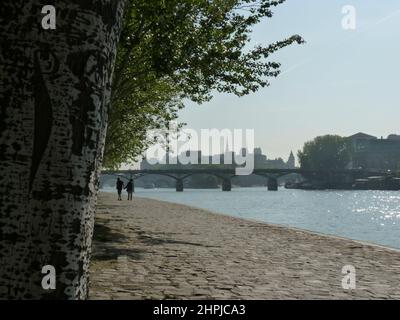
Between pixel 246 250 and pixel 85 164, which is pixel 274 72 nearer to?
pixel 246 250

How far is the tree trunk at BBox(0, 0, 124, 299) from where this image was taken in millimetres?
2027

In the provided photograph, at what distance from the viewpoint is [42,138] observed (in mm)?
2041

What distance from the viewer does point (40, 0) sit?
204cm

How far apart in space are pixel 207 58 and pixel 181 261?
7.03 m

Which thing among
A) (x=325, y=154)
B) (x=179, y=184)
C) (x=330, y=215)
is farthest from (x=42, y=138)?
(x=325, y=154)

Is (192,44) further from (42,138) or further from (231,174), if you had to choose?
(231,174)

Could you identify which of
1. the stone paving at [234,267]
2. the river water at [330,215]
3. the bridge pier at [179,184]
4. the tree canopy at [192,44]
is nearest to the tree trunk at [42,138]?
the stone paving at [234,267]

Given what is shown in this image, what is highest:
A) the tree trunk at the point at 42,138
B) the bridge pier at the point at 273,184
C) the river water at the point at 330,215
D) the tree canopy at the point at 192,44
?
the tree canopy at the point at 192,44

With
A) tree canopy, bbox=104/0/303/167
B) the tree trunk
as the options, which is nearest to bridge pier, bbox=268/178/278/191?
tree canopy, bbox=104/0/303/167

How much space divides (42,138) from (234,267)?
6.93 meters

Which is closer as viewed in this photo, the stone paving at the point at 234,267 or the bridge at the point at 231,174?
the stone paving at the point at 234,267

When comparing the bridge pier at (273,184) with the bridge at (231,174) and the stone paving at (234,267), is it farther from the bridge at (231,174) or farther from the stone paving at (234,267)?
the stone paving at (234,267)

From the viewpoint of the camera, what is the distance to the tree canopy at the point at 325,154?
15812cm

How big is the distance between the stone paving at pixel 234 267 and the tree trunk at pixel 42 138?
392 cm
